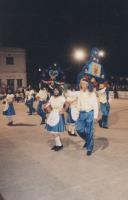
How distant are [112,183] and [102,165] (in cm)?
123

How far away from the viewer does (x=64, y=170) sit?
7.08 meters

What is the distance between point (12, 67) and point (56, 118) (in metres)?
37.4

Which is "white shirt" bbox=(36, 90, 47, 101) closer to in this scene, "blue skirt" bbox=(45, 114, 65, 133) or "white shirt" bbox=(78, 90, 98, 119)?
"blue skirt" bbox=(45, 114, 65, 133)

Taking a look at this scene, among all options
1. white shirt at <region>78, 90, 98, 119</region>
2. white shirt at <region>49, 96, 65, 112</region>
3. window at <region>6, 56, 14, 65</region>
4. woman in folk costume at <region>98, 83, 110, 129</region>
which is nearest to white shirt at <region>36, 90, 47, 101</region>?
woman in folk costume at <region>98, 83, 110, 129</region>

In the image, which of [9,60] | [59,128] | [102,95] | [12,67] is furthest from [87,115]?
[9,60]

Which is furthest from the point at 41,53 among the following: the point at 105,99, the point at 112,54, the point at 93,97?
the point at 93,97

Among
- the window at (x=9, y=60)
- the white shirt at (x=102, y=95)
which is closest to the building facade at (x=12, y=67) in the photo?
the window at (x=9, y=60)

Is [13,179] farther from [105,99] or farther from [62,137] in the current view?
[105,99]

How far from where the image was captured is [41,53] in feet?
190

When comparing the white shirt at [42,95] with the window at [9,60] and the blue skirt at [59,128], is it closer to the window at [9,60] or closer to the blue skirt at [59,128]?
the blue skirt at [59,128]

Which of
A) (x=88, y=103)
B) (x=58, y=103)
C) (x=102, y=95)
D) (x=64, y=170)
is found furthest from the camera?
(x=102, y=95)

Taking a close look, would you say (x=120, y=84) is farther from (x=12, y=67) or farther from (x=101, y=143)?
(x=101, y=143)

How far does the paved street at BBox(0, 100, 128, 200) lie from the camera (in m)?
5.75

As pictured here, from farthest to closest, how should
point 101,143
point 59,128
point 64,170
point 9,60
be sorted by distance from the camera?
point 9,60 < point 101,143 < point 59,128 < point 64,170
